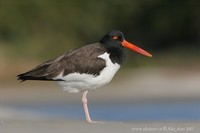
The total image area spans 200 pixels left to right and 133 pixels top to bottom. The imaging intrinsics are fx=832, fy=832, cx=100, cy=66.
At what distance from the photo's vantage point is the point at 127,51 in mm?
33469

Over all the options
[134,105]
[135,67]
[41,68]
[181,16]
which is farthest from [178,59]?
[41,68]

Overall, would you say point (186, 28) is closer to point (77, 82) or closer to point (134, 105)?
point (134, 105)

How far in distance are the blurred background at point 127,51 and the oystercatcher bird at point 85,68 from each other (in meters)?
4.27

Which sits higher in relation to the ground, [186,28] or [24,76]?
[186,28]

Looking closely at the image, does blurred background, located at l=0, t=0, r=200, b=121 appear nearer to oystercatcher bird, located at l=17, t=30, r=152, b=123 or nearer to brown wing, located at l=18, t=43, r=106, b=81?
oystercatcher bird, located at l=17, t=30, r=152, b=123

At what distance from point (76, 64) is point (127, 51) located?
19993 mm

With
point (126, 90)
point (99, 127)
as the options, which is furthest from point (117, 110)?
point (99, 127)

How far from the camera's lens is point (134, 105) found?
75.5ft

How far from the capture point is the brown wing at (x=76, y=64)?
13406 millimetres

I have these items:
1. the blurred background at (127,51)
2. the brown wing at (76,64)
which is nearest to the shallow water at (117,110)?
the blurred background at (127,51)

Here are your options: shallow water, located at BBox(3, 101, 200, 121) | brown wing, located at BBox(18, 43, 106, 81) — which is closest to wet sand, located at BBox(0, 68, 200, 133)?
shallow water, located at BBox(3, 101, 200, 121)

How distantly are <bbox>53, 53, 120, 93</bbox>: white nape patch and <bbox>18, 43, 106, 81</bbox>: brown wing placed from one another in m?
0.06

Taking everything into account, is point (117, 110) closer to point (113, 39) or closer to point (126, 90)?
point (126, 90)

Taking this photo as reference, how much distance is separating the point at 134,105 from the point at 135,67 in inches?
323
